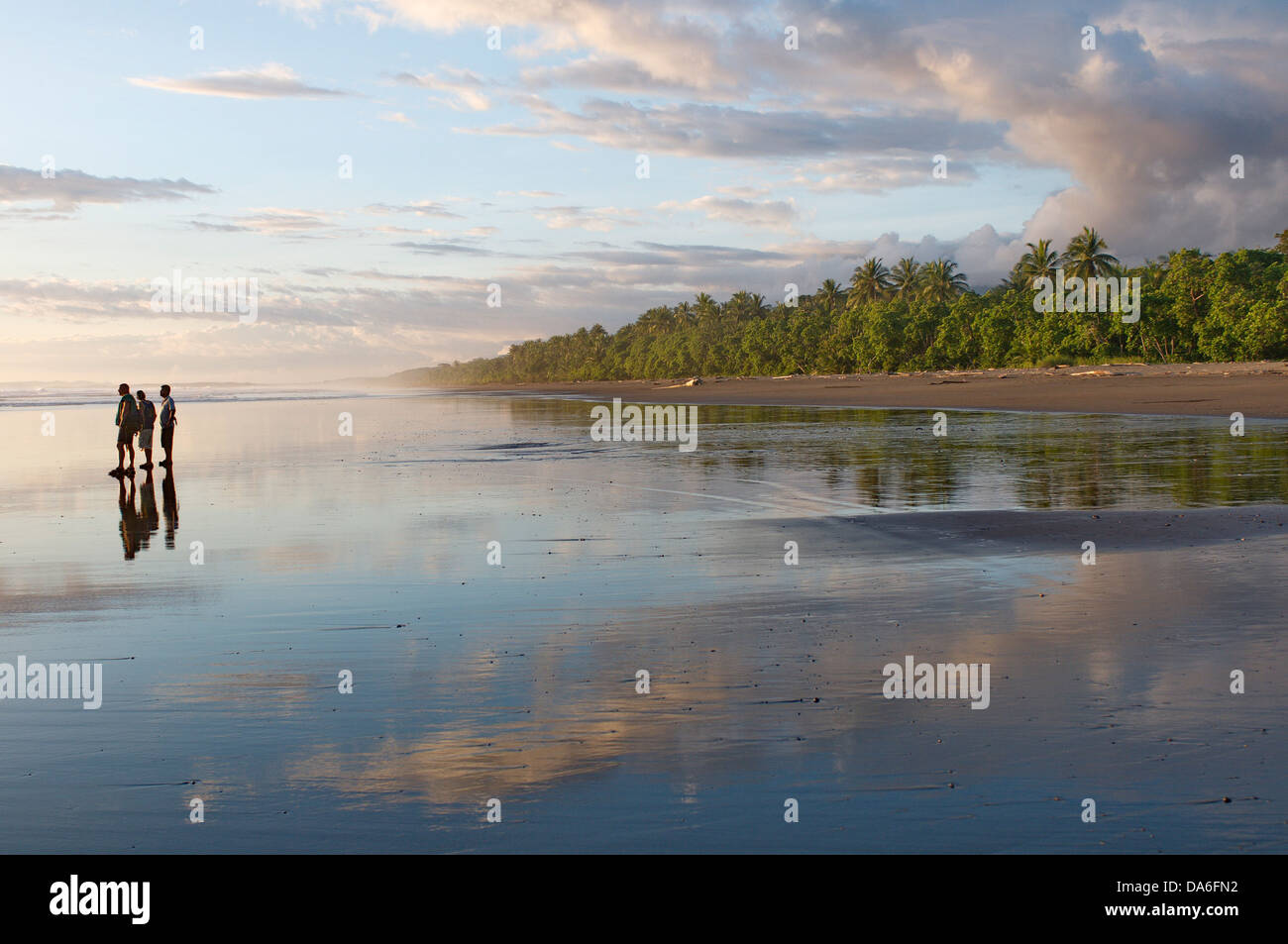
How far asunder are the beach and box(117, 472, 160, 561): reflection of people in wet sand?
14cm

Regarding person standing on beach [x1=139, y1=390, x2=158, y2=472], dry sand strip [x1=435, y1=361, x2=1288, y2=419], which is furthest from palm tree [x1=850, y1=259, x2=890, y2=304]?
person standing on beach [x1=139, y1=390, x2=158, y2=472]

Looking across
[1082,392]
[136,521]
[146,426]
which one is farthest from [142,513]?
[1082,392]

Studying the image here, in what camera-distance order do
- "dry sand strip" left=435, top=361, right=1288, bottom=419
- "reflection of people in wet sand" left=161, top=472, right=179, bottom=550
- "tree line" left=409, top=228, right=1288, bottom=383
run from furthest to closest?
"tree line" left=409, top=228, right=1288, bottom=383
"dry sand strip" left=435, top=361, right=1288, bottom=419
"reflection of people in wet sand" left=161, top=472, right=179, bottom=550

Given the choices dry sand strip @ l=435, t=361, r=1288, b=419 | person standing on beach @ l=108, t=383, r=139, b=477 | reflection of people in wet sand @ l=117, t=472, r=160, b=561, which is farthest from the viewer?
dry sand strip @ l=435, t=361, r=1288, b=419

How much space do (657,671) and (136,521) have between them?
533 inches

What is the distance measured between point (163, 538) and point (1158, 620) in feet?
45.4

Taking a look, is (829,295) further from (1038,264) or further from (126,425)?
(126,425)

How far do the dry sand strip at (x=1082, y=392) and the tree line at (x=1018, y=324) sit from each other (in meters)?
9.17

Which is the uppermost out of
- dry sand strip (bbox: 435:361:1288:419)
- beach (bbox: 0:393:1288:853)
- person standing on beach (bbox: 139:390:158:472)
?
dry sand strip (bbox: 435:361:1288:419)

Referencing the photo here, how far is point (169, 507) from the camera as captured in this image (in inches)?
824

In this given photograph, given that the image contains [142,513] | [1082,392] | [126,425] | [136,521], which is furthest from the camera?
[1082,392]

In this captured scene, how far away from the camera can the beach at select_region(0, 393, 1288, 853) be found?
19.0 feet

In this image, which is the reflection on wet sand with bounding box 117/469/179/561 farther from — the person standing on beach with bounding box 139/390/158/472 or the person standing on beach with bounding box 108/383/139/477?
the person standing on beach with bounding box 139/390/158/472
